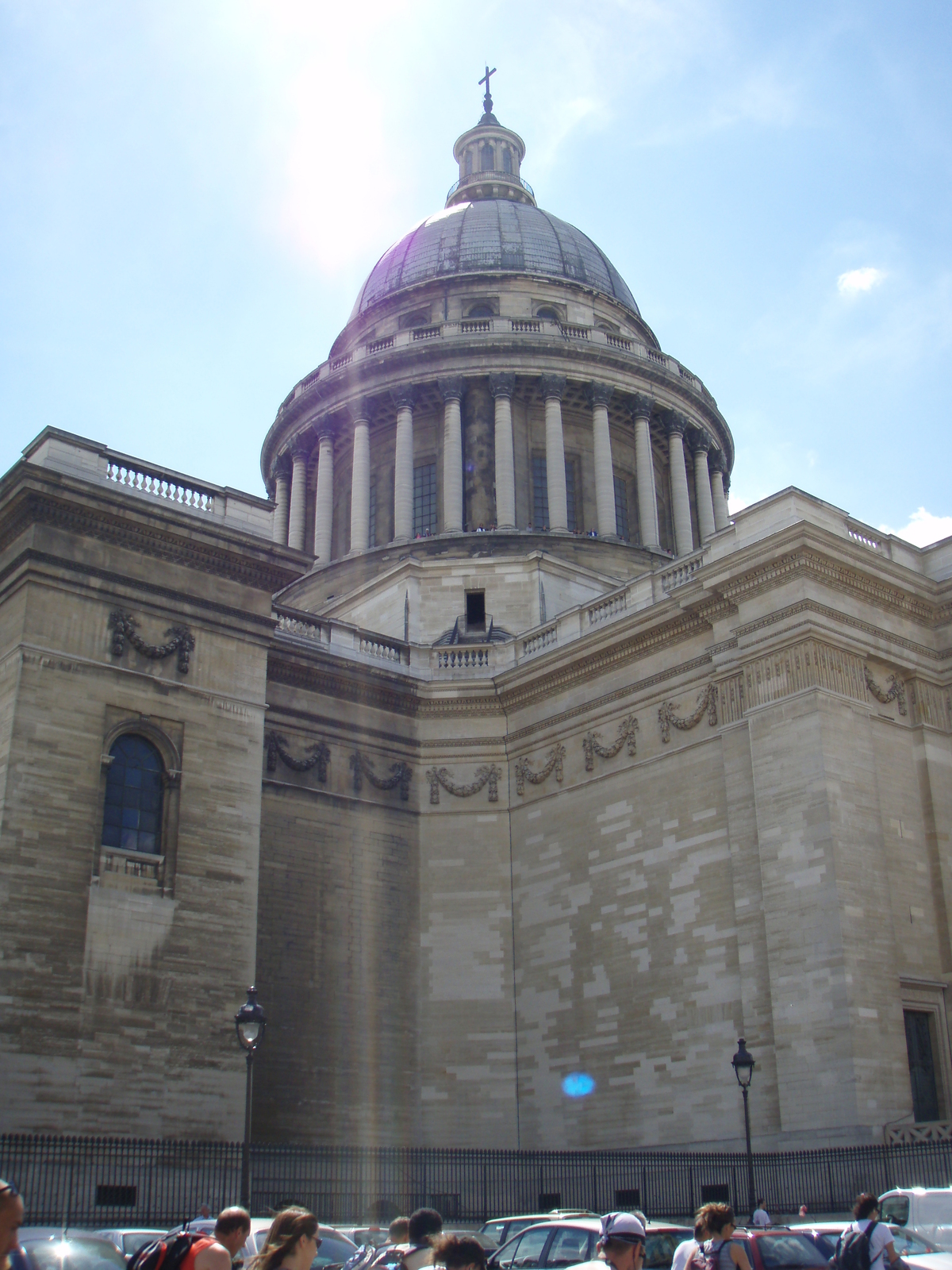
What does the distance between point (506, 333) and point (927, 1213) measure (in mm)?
34969

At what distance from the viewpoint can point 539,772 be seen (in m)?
32.0

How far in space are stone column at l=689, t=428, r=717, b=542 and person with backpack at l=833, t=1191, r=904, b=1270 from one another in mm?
38843

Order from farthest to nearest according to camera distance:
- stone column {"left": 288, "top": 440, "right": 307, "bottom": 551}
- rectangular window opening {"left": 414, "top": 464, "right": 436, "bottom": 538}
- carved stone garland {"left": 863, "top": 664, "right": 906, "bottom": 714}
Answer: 1. stone column {"left": 288, "top": 440, "right": 307, "bottom": 551}
2. rectangular window opening {"left": 414, "top": 464, "right": 436, "bottom": 538}
3. carved stone garland {"left": 863, "top": 664, "right": 906, "bottom": 714}

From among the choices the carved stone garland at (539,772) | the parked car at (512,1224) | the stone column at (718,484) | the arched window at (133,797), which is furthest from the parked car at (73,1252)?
the stone column at (718,484)

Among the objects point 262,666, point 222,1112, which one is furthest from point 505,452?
point 222,1112

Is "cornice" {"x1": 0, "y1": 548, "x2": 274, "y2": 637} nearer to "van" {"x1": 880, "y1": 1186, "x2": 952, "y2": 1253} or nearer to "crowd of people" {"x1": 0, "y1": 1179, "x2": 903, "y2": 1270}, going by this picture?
"van" {"x1": 880, "y1": 1186, "x2": 952, "y2": 1253}

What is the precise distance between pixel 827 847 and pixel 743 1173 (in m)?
5.80

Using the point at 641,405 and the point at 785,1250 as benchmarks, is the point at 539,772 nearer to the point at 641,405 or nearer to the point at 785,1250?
the point at 641,405

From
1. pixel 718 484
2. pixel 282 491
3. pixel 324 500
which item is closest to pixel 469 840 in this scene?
pixel 324 500

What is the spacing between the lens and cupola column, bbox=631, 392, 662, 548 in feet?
148

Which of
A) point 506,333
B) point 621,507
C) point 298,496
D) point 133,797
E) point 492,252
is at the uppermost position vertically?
point 492,252

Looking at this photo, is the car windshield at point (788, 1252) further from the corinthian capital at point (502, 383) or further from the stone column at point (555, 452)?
the corinthian capital at point (502, 383)

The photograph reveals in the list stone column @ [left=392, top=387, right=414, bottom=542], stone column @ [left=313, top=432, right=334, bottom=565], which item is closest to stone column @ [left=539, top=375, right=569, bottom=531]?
stone column @ [left=392, top=387, right=414, bottom=542]

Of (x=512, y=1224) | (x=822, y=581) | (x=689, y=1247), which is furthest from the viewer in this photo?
(x=822, y=581)
